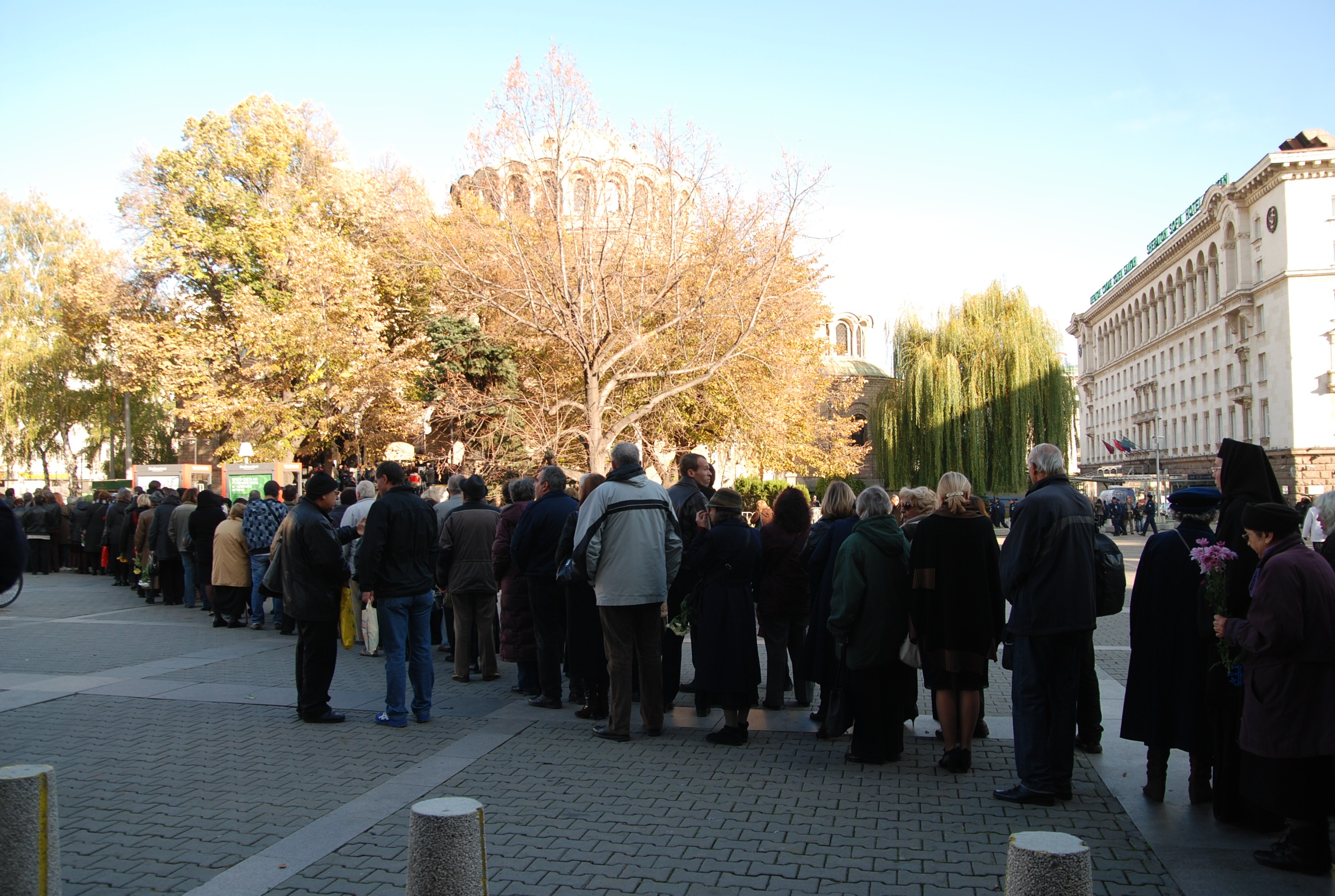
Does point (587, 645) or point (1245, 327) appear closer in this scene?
point (587, 645)

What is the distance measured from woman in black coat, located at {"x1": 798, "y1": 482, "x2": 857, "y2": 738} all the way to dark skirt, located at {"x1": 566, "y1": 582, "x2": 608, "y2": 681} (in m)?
1.73

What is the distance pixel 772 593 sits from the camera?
8086mm

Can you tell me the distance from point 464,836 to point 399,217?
1198 inches

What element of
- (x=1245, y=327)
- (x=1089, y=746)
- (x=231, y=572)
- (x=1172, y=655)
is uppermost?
(x=1245, y=327)

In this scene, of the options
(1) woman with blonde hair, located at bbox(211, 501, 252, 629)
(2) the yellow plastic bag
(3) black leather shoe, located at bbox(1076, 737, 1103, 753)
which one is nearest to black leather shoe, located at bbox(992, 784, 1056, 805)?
(3) black leather shoe, located at bbox(1076, 737, 1103, 753)

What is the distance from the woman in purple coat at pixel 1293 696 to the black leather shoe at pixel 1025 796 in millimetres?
1162

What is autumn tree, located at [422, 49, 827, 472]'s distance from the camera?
2164 centimetres

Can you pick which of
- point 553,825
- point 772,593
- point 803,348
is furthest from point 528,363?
point 553,825

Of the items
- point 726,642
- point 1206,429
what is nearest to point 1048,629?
point 726,642

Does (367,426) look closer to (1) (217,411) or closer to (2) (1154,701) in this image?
(1) (217,411)

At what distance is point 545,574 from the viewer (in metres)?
8.44

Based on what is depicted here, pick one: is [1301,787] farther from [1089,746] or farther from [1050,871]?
[1089,746]

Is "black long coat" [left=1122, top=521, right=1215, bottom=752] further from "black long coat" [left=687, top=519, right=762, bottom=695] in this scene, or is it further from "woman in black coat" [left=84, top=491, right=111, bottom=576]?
"woman in black coat" [left=84, top=491, right=111, bottom=576]

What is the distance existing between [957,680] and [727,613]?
1.82 meters
